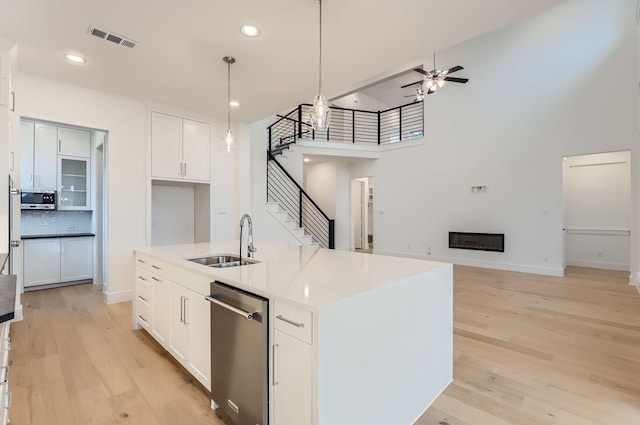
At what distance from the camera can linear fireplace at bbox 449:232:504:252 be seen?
6286 mm

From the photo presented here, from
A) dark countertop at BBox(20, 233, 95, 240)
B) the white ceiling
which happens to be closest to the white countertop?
the white ceiling

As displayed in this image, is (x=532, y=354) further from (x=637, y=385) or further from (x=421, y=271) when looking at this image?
(x=421, y=271)

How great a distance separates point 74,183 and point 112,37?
350 centimetres

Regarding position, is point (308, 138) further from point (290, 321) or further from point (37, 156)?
point (290, 321)

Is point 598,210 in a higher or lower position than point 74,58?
lower

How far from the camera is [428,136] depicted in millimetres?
7438

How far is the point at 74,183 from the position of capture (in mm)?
5176

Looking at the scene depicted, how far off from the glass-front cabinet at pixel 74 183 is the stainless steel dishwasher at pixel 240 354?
16.2 feet

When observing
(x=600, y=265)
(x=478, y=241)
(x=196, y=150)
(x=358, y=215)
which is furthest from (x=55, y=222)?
(x=600, y=265)

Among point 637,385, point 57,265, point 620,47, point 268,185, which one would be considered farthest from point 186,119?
point 620,47

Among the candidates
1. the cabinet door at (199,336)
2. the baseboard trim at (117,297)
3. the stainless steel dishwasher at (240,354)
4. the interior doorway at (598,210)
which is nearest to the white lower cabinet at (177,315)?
the cabinet door at (199,336)

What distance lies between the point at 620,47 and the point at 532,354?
222 inches

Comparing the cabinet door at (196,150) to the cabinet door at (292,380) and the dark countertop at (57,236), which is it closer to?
the dark countertop at (57,236)

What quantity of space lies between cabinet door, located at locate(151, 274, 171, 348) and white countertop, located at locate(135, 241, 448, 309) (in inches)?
9.4
